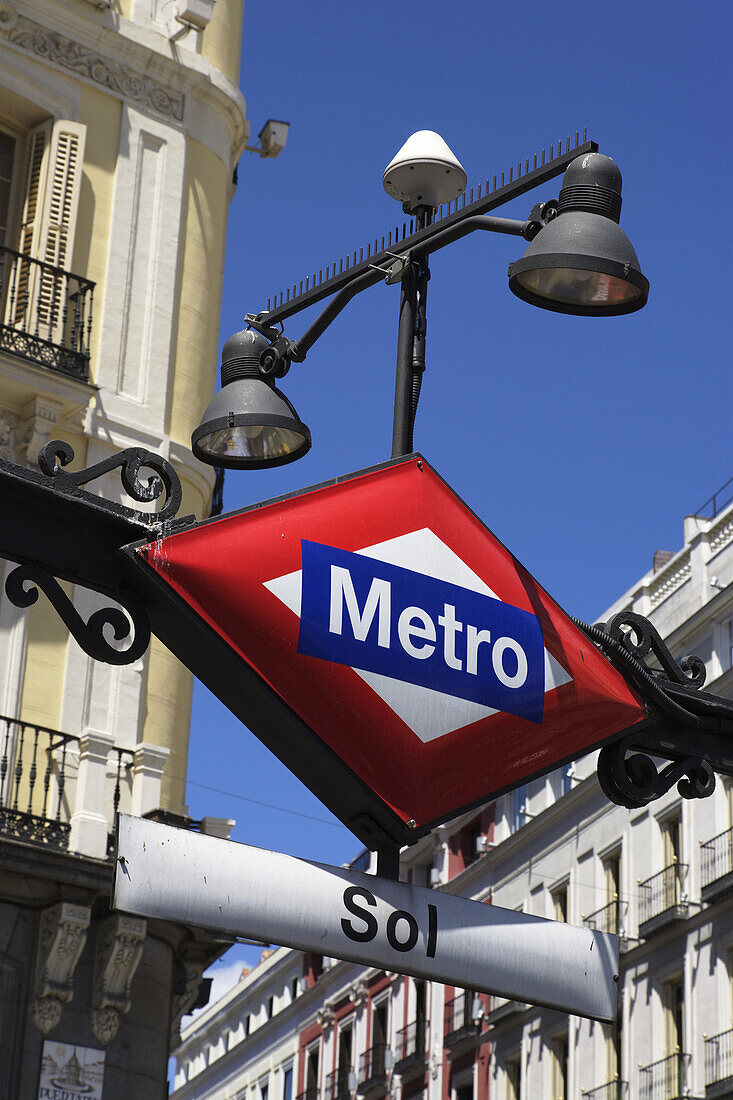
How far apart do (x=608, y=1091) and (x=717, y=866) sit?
543 centimetres

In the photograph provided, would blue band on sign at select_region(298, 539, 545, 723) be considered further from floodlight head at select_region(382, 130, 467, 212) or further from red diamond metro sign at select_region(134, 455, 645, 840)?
floodlight head at select_region(382, 130, 467, 212)

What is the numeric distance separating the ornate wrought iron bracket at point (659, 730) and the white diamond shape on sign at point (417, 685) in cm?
33

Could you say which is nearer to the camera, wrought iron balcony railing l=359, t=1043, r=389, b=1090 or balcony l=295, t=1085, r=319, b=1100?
wrought iron balcony railing l=359, t=1043, r=389, b=1090

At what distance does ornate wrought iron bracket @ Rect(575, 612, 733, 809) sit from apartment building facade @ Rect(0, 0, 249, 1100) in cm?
1011

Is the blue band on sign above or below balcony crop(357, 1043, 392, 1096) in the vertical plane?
below

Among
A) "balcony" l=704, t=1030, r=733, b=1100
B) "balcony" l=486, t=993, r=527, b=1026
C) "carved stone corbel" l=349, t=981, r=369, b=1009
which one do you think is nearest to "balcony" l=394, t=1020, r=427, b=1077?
"carved stone corbel" l=349, t=981, r=369, b=1009

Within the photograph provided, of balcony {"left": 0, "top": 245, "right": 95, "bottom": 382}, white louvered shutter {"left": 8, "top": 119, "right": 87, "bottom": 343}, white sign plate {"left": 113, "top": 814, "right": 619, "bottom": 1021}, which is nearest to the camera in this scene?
white sign plate {"left": 113, "top": 814, "right": 619, "bottom": 1021}

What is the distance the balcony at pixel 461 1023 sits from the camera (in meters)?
42.1

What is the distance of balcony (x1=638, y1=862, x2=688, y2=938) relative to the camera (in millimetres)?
33969

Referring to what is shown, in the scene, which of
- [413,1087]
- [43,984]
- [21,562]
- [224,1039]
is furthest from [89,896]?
[224,1039]

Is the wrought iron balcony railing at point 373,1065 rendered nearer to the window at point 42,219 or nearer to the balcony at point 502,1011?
the balcony at point 502,1011

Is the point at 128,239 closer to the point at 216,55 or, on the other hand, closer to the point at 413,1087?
the point at 216,55

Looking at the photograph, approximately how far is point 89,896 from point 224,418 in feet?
30.0

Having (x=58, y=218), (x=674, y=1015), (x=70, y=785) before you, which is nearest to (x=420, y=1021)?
(x=674, y=1015)
